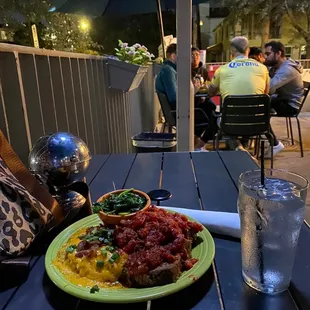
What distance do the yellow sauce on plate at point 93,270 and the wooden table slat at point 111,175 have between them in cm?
48

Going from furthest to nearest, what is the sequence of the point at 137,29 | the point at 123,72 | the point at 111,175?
the point at 137,29
the point at 123,72
the point at 111,175

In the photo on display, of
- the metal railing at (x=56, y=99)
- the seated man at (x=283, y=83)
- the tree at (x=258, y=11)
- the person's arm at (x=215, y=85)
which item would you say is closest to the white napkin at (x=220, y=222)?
the metal railing at (x=56, y=99)

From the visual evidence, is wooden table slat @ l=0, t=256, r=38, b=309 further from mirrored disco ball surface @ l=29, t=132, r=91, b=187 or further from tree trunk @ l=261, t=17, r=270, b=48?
tree trunk @ l=261, t=17, r=270, b=48

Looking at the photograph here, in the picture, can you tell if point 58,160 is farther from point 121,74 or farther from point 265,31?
point 265,31

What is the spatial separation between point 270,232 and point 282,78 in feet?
13.4

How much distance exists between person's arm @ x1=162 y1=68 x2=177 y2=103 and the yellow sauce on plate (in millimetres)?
3355

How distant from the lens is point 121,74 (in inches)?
119

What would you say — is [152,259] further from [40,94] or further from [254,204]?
[40,94]

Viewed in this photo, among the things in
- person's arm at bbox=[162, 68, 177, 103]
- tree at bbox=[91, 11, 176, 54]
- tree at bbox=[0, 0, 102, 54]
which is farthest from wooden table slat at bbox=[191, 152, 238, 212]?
tree at bbox=[91, 11, 176, 54]

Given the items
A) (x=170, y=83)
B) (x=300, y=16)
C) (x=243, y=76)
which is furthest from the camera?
(x=300, y=16)

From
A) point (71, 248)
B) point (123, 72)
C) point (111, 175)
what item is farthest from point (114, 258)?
point (123, 72)

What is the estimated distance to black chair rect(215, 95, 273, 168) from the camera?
3.26 metres

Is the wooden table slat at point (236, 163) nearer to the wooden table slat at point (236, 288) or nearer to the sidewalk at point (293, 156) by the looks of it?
the wooden table slat at point (236, 288)

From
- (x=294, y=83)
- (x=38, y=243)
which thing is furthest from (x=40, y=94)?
(x=294, y=83)
